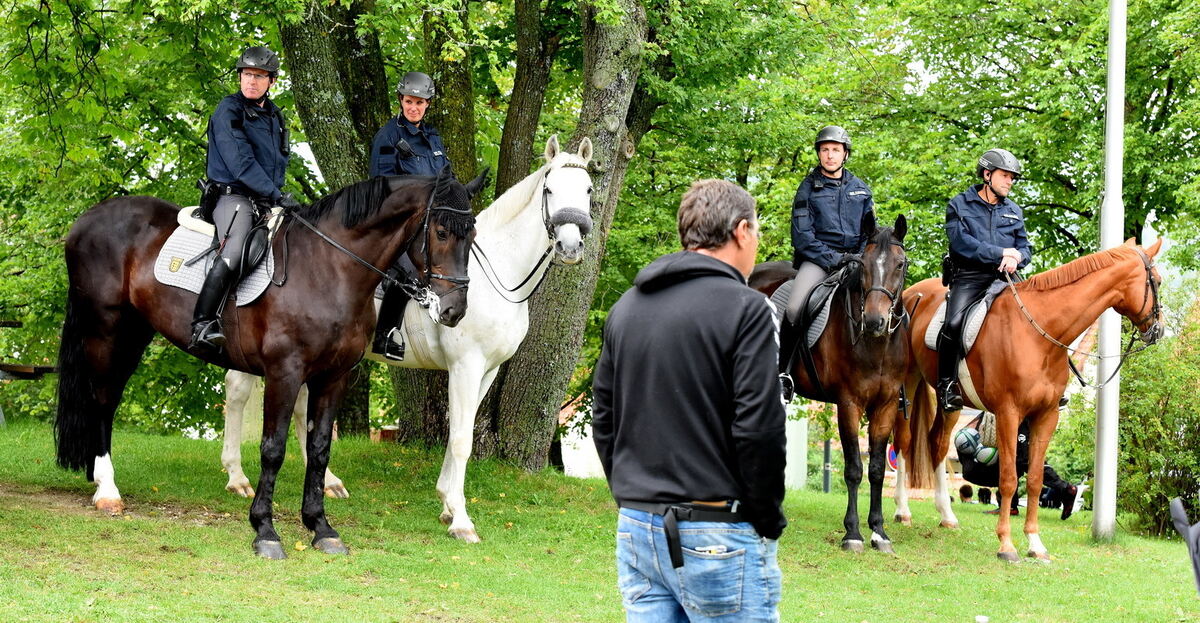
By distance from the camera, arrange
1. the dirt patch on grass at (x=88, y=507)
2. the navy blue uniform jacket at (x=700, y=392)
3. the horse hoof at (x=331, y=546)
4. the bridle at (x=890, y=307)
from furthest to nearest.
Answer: the bridle at (x=890, y=307), the dirt patch on grass at (x=88, y=507), the horse hoof at (x=331, y=546), the navy blue uniform jacket at (x=700, y=392)

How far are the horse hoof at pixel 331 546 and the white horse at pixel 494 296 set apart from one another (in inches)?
45.8

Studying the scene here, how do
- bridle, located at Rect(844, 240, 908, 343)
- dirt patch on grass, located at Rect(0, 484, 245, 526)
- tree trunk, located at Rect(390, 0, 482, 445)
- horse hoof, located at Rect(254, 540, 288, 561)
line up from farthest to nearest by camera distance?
1. tree trunk, located at Rect(390, 0, 482, 445)
2. bridle, located at Rect(844, 240, 908, 343)
3. dirt patch on grass, located at Rect(0, 484, 245, 526)
4. horse hoof, located at Rect(254, 540, 288, 561)

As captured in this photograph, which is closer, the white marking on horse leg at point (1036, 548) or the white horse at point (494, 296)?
the white horse at point (494, 296)

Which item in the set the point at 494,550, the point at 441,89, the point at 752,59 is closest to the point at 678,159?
the point at 752,59

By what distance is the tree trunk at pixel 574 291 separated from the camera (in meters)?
11.9

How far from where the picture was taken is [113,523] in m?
8.77

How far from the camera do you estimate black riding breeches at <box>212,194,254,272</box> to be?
8500 millimetres

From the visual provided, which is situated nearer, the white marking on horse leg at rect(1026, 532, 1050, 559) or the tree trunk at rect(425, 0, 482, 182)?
the white marking on horse leg at rect(1026, 532, 1050, 559)

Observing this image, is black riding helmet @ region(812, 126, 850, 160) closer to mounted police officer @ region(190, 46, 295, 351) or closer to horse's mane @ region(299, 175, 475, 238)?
horse's mane @ region(299, 175, 475, 238)

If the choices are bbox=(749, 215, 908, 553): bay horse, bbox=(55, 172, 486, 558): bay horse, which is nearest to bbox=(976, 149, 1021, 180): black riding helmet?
bbox=(749, 215, 908, 553): bay horse

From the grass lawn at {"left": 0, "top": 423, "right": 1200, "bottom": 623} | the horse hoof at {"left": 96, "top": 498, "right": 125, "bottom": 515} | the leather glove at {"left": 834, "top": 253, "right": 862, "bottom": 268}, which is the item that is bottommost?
the grass lawn at {"left": 0, "top": 423, "right": 1200, "bottom": 623}

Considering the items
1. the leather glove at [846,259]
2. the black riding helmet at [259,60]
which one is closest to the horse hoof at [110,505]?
the black riding helmet at [259,60]

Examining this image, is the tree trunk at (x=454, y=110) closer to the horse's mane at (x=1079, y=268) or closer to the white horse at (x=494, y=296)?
the white horse at (x=494, y=296)

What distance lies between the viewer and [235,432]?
10.9 m
